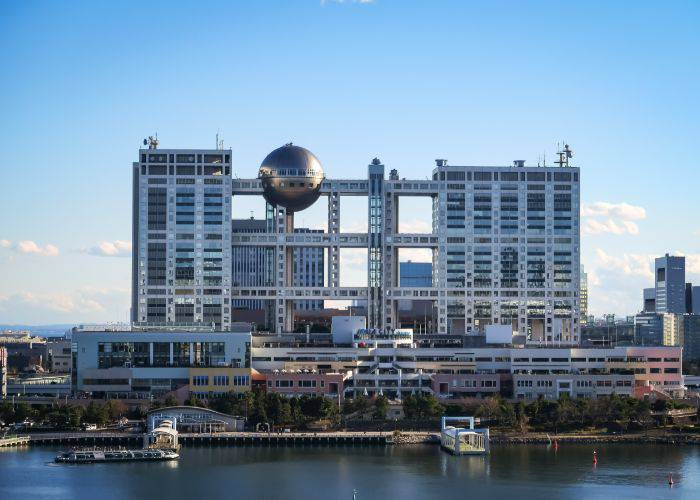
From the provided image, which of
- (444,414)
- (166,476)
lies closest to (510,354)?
(444,414)

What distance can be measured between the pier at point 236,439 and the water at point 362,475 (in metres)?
3.93

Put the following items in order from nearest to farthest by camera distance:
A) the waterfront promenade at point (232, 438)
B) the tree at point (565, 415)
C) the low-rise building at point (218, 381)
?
the waterfront promenade at point (232, 438) → the tree at point (565, 415) → the low-rise building at point (218, 381)

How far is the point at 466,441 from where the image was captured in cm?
15212

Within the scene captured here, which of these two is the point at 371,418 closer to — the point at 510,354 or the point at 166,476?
the point at 510,354

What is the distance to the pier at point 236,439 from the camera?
6191 inches

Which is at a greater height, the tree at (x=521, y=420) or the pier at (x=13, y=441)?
the tree at (x=521, y=420)

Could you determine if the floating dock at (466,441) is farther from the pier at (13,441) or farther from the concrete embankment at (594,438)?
the pier at (13,441)

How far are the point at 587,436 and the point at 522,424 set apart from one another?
7508 millimetres

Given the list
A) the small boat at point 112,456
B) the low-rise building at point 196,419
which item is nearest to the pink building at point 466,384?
the low-rise building at point 196,419

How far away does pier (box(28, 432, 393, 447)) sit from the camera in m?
157

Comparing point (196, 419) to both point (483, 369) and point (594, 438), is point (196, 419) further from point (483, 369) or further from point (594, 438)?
point (594, 438)

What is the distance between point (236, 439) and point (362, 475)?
28.3m

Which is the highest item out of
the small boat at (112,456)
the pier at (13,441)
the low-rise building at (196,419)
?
the low-rise building at (196,419)

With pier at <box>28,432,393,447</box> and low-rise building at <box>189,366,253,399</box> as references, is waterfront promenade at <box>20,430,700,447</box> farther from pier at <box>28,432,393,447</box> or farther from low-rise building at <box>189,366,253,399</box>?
low-rise building at <box>189,366,253,399</box>
